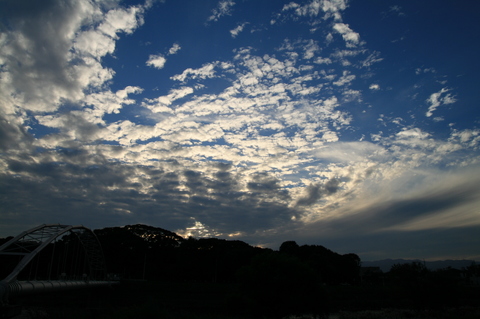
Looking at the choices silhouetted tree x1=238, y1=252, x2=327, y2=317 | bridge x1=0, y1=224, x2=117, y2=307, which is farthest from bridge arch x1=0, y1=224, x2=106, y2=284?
silhouetted tree x1=238, y1=252, x2=327, y2=317

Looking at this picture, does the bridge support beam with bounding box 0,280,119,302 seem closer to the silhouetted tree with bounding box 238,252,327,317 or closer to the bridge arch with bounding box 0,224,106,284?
the bridge arch with bounding box 0,224,106,284

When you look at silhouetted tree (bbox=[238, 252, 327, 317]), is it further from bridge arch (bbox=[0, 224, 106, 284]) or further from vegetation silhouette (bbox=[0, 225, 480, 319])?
bridge arch (bbox=[0, 224, 106, 284])

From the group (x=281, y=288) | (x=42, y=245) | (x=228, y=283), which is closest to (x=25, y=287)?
(x=42, y=245)

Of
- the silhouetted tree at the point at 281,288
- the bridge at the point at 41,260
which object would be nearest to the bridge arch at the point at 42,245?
the bridge at the point at 41,260

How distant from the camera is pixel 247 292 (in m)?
27.1

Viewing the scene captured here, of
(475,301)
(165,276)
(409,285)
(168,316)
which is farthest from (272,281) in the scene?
(165,276)

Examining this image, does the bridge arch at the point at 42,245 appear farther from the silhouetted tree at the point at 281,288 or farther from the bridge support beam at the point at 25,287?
the silhouetted tree at the point at 281,288

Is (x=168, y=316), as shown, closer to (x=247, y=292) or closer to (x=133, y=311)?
(x=133, y=311)

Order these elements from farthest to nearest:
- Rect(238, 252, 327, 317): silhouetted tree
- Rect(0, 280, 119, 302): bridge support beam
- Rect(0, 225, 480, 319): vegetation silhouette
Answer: Rect(0, 225, 480, 319): vegetation silhouette → Rect(238, 252, 327, 317): silhouetted tree → Rect(0, 280, 119, 302): bridge support beam

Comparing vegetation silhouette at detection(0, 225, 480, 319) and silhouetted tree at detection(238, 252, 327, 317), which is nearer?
silhouetted tree at detection(238, 252, 327, 317)

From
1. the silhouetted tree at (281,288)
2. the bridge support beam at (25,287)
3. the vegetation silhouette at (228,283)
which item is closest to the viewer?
the bridge support beam at (25,287)

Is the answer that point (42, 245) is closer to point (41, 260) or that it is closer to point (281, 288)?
point (281, 288)

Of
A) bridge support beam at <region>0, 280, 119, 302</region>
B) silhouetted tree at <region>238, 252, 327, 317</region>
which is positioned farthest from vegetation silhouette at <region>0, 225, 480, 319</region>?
bridge support beam at <region>0, 280, 119, 302</region>

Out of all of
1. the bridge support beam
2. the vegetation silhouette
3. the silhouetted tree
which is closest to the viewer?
the bridge support beam
